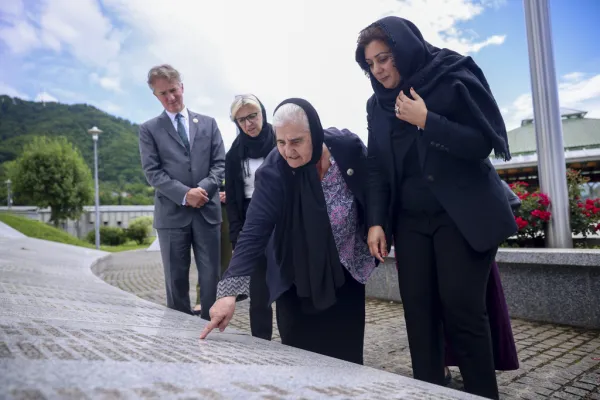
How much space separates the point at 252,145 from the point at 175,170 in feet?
2.04

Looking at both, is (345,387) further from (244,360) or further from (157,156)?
(157,156)

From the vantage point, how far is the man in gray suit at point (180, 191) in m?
3.22

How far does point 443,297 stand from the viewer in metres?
1.95

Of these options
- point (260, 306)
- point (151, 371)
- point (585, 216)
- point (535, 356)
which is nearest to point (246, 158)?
point (260, 306)

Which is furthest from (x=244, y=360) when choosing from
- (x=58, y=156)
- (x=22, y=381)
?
(x=58, y=156)

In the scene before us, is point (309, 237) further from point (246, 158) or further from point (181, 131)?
point (181, 131)

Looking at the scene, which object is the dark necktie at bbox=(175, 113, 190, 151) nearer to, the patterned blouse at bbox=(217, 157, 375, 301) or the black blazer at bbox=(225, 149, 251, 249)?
the black blazer at bbox=(225, 149, 251, 249)

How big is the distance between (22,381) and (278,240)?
159cm

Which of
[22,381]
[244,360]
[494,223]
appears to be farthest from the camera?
[494,223]

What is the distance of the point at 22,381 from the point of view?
67cm

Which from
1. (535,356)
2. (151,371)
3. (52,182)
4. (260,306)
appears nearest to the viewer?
(151,371)

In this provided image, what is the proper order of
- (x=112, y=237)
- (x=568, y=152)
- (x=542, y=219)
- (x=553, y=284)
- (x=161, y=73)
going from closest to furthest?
(x=161, y=73) → (x=553, y=284) → (x=542, y=219) → (x=568, y=152) → (x=112, y=237)

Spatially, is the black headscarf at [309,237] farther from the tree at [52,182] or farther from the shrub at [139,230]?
the tree at [52,182]

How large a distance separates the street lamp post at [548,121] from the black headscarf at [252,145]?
297cm
